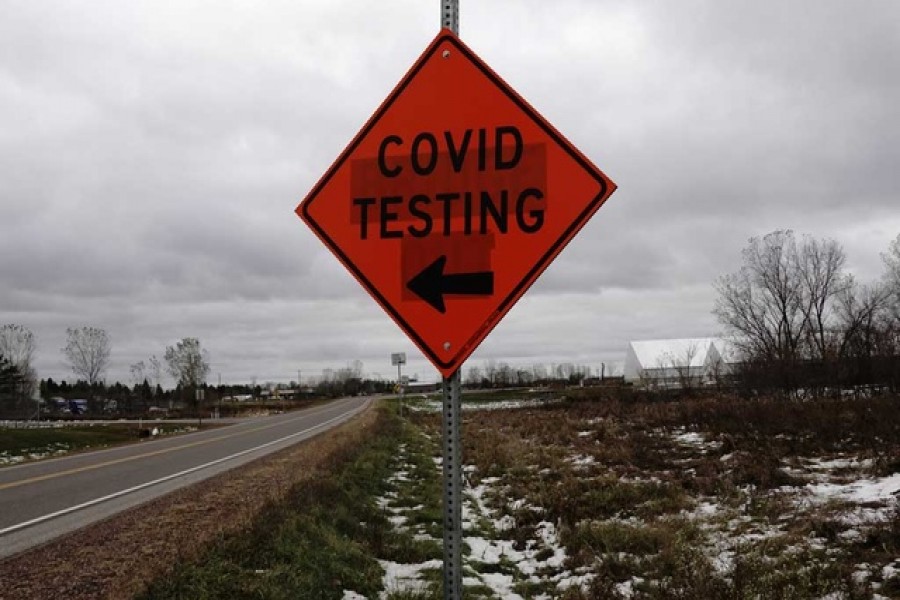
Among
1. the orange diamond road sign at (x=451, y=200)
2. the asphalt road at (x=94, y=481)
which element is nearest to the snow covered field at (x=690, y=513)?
the orange diamond road sign at (x=451, y=200)

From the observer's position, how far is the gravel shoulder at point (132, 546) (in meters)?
6.15

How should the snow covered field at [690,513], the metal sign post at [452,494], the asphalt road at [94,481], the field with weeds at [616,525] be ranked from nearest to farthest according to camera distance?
the metal sign post at [452,494]
the field with weeds at [616,525]
the snow covered field at [690,513]
the asphalt road at [94,481]

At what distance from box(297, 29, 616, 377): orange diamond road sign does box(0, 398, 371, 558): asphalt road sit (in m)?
7.68

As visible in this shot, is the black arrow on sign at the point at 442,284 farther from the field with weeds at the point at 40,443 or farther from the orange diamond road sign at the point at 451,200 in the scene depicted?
the field with weeds at the point at 40,443

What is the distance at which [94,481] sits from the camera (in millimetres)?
13703

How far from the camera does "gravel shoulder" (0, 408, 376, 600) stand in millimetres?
6148

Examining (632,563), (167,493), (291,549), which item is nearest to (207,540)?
(291,549)

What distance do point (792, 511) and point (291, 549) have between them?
624 centimetres

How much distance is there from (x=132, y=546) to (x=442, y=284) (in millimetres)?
7204

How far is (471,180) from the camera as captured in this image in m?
2.43

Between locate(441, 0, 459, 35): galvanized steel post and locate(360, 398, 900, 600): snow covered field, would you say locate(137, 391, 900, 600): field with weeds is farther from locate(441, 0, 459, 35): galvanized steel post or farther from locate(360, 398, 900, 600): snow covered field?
locate(441, 0, 459, 35): galvanized steel post

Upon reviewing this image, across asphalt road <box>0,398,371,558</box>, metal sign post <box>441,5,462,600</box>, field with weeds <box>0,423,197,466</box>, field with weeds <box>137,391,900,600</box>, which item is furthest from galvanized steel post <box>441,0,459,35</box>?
field with weeds <box>0,423,197,466</box>

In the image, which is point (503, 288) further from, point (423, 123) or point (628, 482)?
point (628, 482)

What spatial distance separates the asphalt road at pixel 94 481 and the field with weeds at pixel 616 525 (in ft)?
10.7
